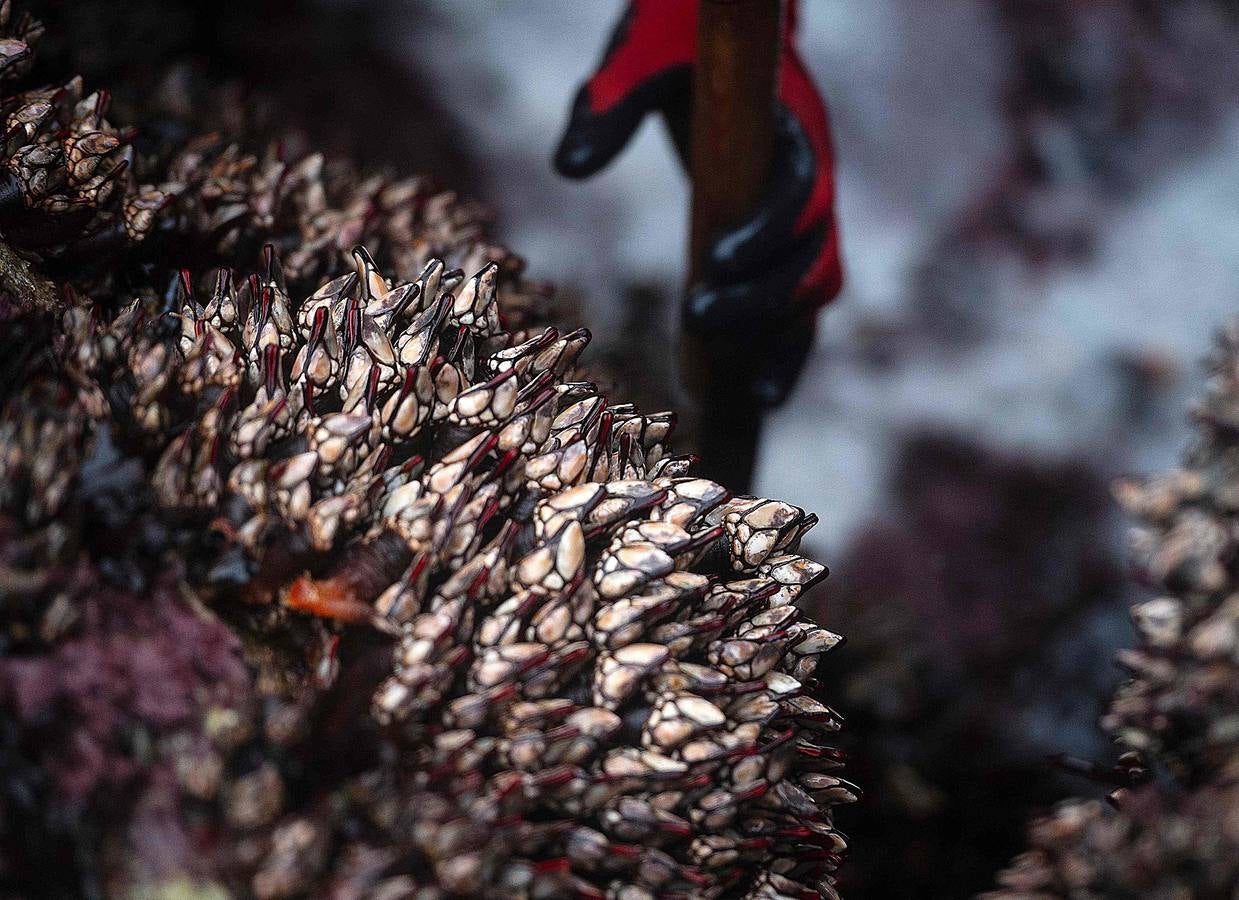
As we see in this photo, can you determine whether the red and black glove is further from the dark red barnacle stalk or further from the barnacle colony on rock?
the dark red barnacle stalk

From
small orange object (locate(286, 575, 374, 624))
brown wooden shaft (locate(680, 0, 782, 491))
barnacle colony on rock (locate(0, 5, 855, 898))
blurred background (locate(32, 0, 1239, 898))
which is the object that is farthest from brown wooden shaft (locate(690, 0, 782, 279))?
small orange object (locate(286, 575, 374, 624))

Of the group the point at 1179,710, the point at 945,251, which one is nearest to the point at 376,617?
the point at 1179,710

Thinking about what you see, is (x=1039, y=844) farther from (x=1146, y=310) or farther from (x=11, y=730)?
(x=1146, y=310)

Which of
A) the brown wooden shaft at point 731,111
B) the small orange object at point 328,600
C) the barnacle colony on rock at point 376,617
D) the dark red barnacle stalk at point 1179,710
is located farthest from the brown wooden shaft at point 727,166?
the small orange object at point 328,600

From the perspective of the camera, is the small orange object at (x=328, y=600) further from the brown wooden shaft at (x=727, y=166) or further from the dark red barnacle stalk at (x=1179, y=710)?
the brown wooden shaft at (x=727, y=166)

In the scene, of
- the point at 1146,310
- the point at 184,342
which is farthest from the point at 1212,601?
the point at 1146,310
